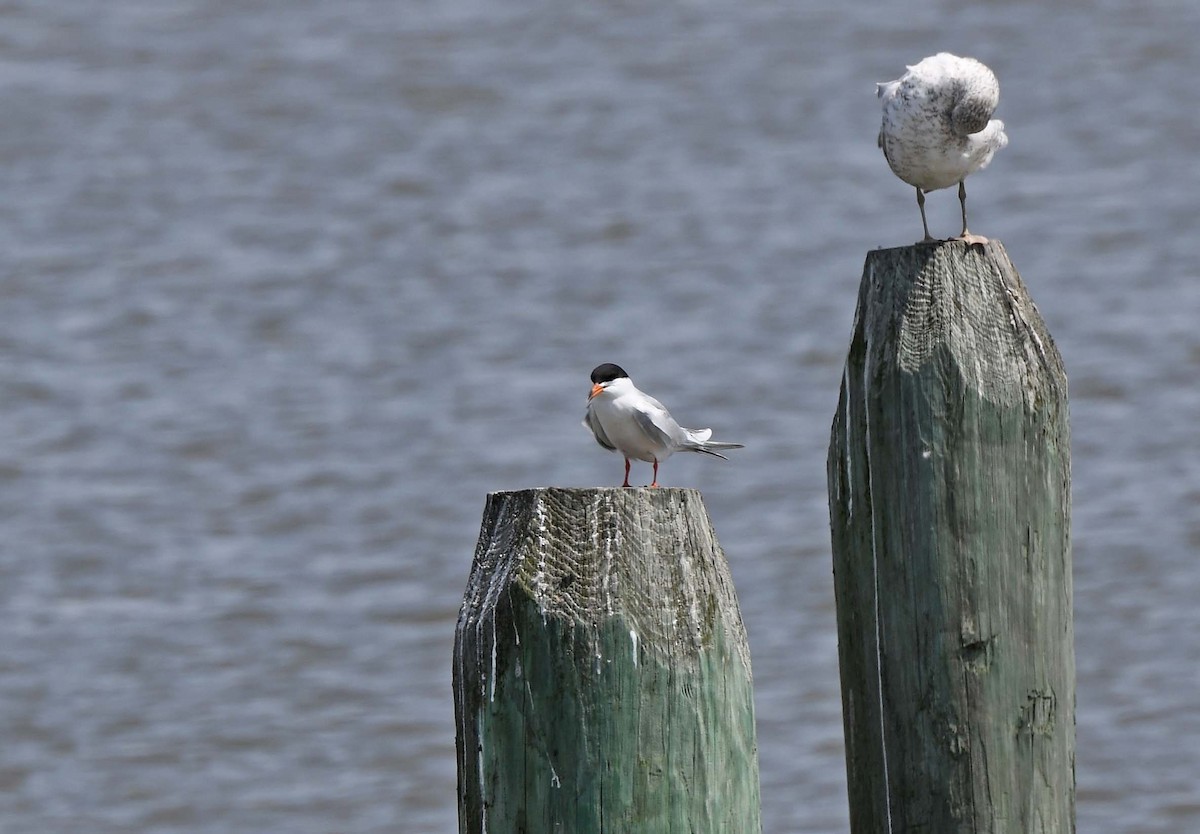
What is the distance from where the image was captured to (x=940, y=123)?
4.65 meters

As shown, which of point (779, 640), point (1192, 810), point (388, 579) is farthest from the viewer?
point (388, 579)

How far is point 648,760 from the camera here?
308cm

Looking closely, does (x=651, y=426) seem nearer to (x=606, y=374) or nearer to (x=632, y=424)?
(x=632, y=424)

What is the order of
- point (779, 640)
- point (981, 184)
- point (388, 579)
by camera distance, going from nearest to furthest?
point (779, 640) → point (388, 579) → point (981, 184)

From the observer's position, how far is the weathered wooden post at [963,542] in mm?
3359

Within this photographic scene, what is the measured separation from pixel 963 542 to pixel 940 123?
5.37 ft

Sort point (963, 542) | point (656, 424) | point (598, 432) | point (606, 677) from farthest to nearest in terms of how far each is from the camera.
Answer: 1. point (598, 432)
2. point (656, 424)
3. point (963, 542)
4. point (606, 677)

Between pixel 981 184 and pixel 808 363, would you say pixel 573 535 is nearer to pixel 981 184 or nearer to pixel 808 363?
pixel 808 363

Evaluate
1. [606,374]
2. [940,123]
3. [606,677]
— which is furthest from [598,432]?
[606,677]

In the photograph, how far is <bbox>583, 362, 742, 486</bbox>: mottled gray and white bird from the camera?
14.5 ft

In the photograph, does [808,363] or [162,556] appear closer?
[162,556]

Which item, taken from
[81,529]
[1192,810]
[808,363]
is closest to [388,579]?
[81,529]

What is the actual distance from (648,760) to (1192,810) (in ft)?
18.2

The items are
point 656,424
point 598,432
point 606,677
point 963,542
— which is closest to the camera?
point 606,677
